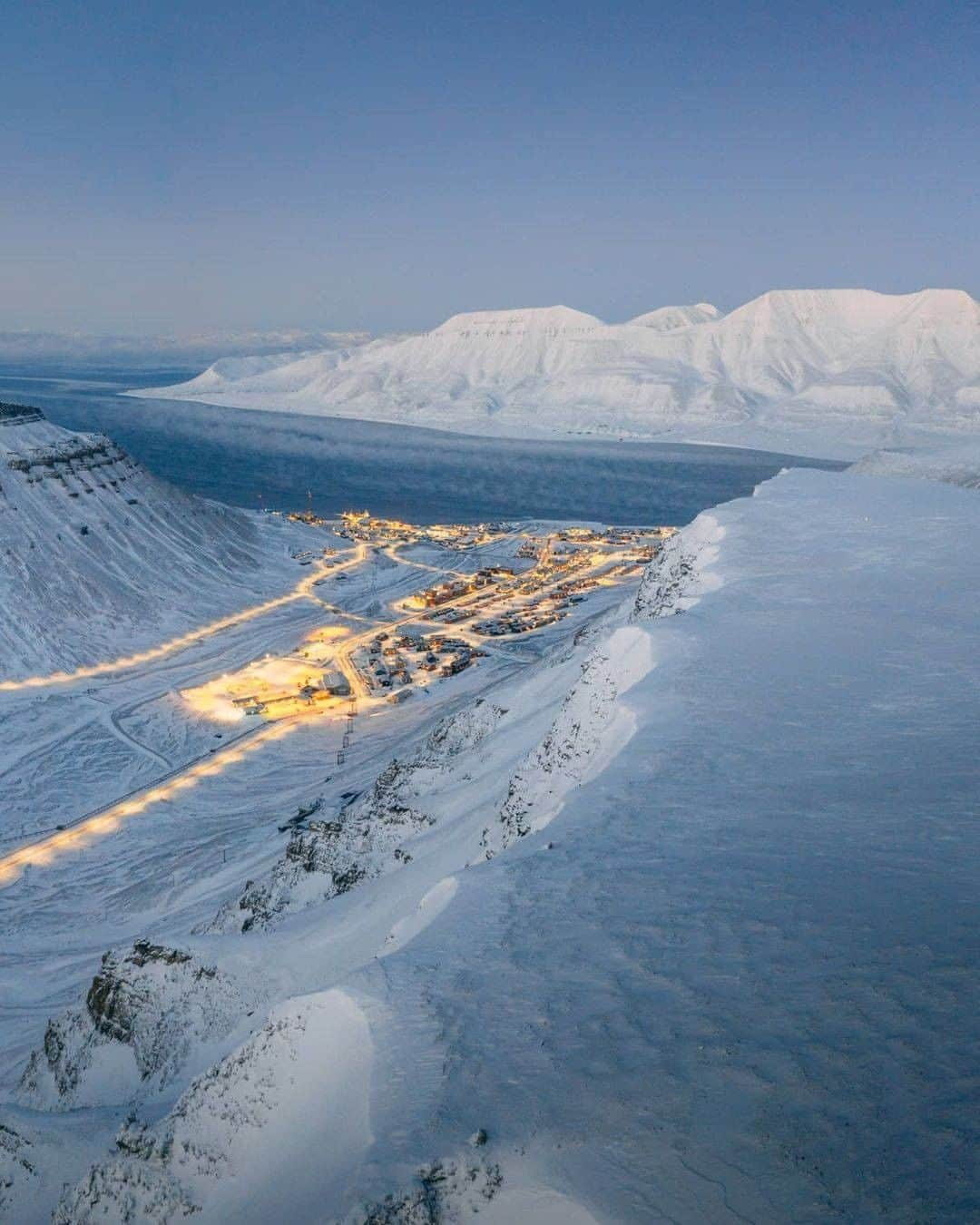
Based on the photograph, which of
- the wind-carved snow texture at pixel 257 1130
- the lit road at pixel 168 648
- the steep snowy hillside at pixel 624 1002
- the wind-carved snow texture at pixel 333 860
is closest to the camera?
the steep snowy hillside at pixel 624 1002

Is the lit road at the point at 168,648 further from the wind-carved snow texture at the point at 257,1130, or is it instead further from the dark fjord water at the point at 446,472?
the wind-carved snow texture at the point at 257,1130

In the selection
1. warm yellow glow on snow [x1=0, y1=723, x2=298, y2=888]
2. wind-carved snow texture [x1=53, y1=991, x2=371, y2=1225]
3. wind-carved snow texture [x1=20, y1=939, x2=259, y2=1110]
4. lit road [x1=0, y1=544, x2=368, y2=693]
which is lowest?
warm yellow glow on snow [x1=0, y1=723, x2=298, y2=888]

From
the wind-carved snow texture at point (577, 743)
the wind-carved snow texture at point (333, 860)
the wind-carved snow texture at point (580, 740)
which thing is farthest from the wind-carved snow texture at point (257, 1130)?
the wind-carved snow texture at point (333, 860)

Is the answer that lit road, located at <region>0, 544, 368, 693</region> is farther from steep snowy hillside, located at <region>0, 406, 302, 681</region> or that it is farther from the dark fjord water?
the dark fjord water

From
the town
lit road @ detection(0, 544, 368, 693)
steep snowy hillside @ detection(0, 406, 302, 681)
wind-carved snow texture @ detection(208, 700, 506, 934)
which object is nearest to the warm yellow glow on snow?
the town

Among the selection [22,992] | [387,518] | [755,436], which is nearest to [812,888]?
[22,992]

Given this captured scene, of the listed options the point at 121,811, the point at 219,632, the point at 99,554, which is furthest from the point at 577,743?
the point at 99,554

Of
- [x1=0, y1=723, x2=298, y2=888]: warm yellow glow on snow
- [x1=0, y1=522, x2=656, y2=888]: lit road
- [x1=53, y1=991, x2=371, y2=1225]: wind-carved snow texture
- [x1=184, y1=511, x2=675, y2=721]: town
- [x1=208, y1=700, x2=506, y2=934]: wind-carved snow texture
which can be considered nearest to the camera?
[x1=53, y1=991, x2=371, y2=1225]: wind-carved snow texture

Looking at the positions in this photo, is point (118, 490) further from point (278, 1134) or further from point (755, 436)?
point (755, 436)
